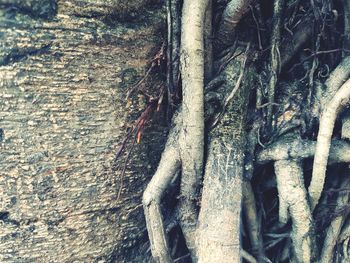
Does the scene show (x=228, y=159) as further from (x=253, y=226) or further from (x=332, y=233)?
(x=332, y=233)

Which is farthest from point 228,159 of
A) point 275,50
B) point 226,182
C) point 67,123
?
point 67,123

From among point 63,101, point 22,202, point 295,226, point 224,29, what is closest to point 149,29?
point 224,29

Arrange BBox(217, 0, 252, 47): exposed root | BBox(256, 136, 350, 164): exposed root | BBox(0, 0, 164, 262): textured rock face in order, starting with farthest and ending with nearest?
BBox(256, 136, 350, 164): exposed root → BBox(217, 0, 252, 47): exposed root → BBox(0, 0, 164, 262): textured rock face

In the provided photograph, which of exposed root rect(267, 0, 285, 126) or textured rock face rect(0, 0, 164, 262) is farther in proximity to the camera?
exposed root rect(267, 0, 285, 126)

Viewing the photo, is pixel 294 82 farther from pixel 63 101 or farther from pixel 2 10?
pixel 2 10

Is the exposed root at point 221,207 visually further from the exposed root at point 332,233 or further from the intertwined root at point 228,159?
the exposed root at point 332,233

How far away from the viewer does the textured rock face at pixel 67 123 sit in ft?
4.71

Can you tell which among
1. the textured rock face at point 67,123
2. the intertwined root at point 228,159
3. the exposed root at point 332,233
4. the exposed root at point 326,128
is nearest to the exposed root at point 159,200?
the intertwined root at point 228,159

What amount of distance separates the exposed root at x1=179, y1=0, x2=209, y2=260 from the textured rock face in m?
0.15

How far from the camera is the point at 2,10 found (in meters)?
1.38

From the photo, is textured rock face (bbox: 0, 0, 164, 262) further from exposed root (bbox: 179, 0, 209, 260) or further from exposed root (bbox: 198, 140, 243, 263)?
exposed root (bbox: 198, 140, 243, 263)

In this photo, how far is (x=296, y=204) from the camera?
1.67 meters

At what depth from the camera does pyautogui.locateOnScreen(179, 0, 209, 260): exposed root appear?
1.54m

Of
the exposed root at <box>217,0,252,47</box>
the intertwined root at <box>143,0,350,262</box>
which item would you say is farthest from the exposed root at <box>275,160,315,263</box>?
the exposed root at <box>217,0,252,47</box>
